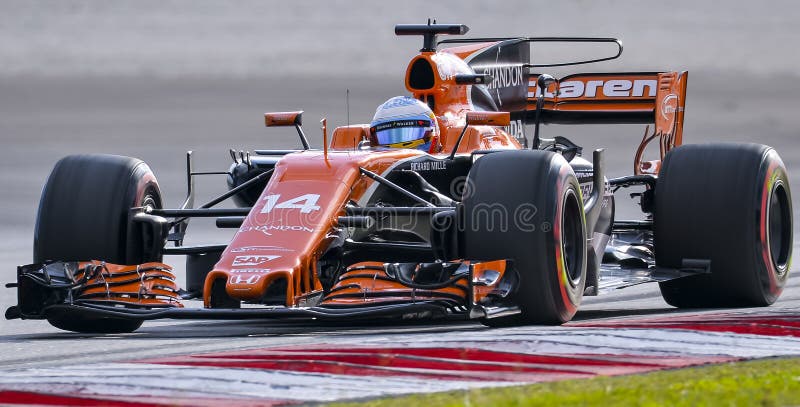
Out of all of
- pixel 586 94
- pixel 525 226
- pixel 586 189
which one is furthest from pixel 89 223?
pixel 586 94

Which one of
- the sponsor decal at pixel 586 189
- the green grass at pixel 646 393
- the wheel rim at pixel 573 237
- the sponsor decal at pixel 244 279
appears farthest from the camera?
the sponsor decal at pixel 586 189

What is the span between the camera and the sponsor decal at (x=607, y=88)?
504 inches

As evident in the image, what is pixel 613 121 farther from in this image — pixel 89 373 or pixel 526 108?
pixel 89 373

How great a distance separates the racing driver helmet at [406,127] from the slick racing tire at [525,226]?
1931 mm

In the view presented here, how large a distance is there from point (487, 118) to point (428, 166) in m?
0.50

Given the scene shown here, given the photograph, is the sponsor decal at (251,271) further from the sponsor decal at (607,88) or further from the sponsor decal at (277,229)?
the sponsor decal at (607,88)

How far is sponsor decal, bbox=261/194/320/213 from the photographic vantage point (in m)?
8.78

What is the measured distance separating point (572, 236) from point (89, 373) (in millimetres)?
3784

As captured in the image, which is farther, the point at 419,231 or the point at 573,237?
the point at 419,231

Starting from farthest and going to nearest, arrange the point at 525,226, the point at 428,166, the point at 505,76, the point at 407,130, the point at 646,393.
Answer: the point at 505,76
the point at 407,130
the point at 428,166
the point at 525,226
the point at 646,393

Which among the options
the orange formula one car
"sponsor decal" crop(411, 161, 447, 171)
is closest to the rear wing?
the orange formula one car

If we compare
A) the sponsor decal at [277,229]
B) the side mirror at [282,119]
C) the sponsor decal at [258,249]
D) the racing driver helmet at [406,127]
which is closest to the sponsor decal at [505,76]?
the racing driver helmet at [406,127]

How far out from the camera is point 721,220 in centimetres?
1009

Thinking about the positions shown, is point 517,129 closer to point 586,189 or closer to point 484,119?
point 586,189
